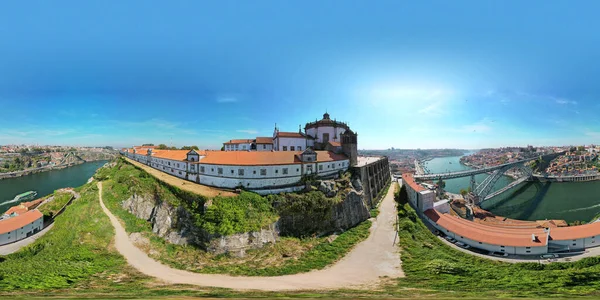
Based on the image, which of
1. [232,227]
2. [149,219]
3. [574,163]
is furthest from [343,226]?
[574,163]

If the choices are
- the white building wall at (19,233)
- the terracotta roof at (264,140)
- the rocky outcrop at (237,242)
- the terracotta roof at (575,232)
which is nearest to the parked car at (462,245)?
the terracotta roof at (575,232)

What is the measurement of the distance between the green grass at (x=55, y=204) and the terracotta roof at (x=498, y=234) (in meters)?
43.4

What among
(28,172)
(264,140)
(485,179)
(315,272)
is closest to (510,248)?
(315,272)

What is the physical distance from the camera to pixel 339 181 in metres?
28.2

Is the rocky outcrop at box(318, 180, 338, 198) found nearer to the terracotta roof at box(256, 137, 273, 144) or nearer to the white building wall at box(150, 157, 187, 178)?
the terracotta roof at box(256, 137, 273, 144)

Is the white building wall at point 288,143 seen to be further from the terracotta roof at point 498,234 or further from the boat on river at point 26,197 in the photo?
the boat on river at point 26,197

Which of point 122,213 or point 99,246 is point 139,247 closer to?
point 99,246

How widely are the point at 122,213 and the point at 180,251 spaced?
405 inches

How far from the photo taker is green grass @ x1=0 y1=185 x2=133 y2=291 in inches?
507

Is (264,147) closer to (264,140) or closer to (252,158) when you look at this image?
(264,140)

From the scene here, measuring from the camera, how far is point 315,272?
54.7 feet

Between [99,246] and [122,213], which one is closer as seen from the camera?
[99,246]

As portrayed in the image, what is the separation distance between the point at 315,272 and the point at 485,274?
437 inches

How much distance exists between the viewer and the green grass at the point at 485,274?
37.5 feet
